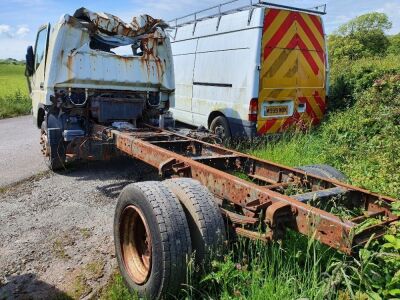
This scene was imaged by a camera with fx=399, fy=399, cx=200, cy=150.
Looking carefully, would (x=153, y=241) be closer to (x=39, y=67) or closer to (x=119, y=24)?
(x=119, y=24)

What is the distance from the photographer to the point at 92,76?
639 centimetres

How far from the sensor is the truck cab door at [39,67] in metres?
6.55

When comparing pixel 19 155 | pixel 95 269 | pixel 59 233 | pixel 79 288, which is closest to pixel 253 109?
pixel 59 233

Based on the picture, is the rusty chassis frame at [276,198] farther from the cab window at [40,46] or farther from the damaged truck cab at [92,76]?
the cab window at [40,46]

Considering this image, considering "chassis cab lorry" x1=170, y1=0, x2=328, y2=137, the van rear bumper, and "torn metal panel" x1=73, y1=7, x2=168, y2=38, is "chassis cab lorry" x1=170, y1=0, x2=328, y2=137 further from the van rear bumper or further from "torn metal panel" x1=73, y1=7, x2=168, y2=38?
"torn metal panel" x1=73, y1=7, x2=168, y2=38

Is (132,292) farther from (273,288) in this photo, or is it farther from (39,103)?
(39,103)

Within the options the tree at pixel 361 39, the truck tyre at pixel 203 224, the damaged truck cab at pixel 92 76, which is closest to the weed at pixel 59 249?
the truck tyre at pixel 203 224

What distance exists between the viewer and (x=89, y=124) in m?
6.50

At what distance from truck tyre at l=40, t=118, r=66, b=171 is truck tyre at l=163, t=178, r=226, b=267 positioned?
12.9 ft

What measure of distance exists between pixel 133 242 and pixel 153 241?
601mm

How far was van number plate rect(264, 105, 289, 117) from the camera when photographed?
722cm

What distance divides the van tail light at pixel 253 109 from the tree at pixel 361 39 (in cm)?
968

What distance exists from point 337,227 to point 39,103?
19.5 ft

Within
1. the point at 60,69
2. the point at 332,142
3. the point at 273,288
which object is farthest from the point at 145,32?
the point at 273,288
